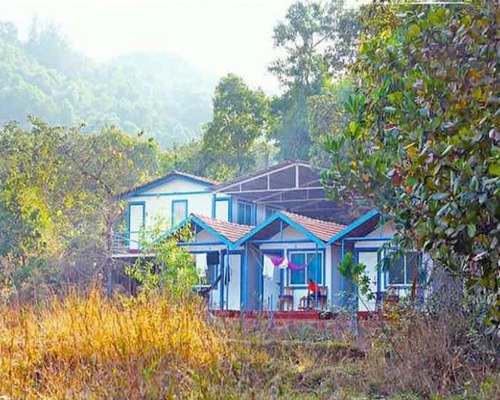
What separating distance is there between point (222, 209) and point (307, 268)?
18.0 feet

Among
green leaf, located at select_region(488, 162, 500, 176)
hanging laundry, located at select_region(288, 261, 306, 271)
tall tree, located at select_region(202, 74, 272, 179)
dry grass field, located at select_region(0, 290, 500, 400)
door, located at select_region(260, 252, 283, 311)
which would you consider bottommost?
dry grass field, located at select_region(0, 290, 500, 400)

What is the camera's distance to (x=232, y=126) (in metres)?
38.9

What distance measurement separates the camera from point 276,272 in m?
24.5

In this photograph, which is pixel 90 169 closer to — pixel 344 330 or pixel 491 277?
pixel 344 330

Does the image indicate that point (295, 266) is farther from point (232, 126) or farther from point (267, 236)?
point (232, 126)

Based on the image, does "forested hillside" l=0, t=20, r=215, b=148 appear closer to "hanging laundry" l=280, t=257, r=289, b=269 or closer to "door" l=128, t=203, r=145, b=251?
"door" l=128, t=203, r=145, b=251

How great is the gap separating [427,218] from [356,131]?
3388 millimetres

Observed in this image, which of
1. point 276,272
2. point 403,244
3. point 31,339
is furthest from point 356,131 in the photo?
point 276,272

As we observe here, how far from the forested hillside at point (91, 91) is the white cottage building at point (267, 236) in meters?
25.3

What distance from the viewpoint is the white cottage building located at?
2214 cm

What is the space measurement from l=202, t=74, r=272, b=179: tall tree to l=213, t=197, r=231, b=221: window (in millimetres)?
10102

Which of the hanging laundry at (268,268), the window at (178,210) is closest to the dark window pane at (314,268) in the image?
the hanging laundry at (268,268)

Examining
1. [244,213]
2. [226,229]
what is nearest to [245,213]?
[244,213]

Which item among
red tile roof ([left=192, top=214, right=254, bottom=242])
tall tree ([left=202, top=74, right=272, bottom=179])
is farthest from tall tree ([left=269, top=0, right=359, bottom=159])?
red tile roof ([left=192, top=214, right=254, bottom=242])
